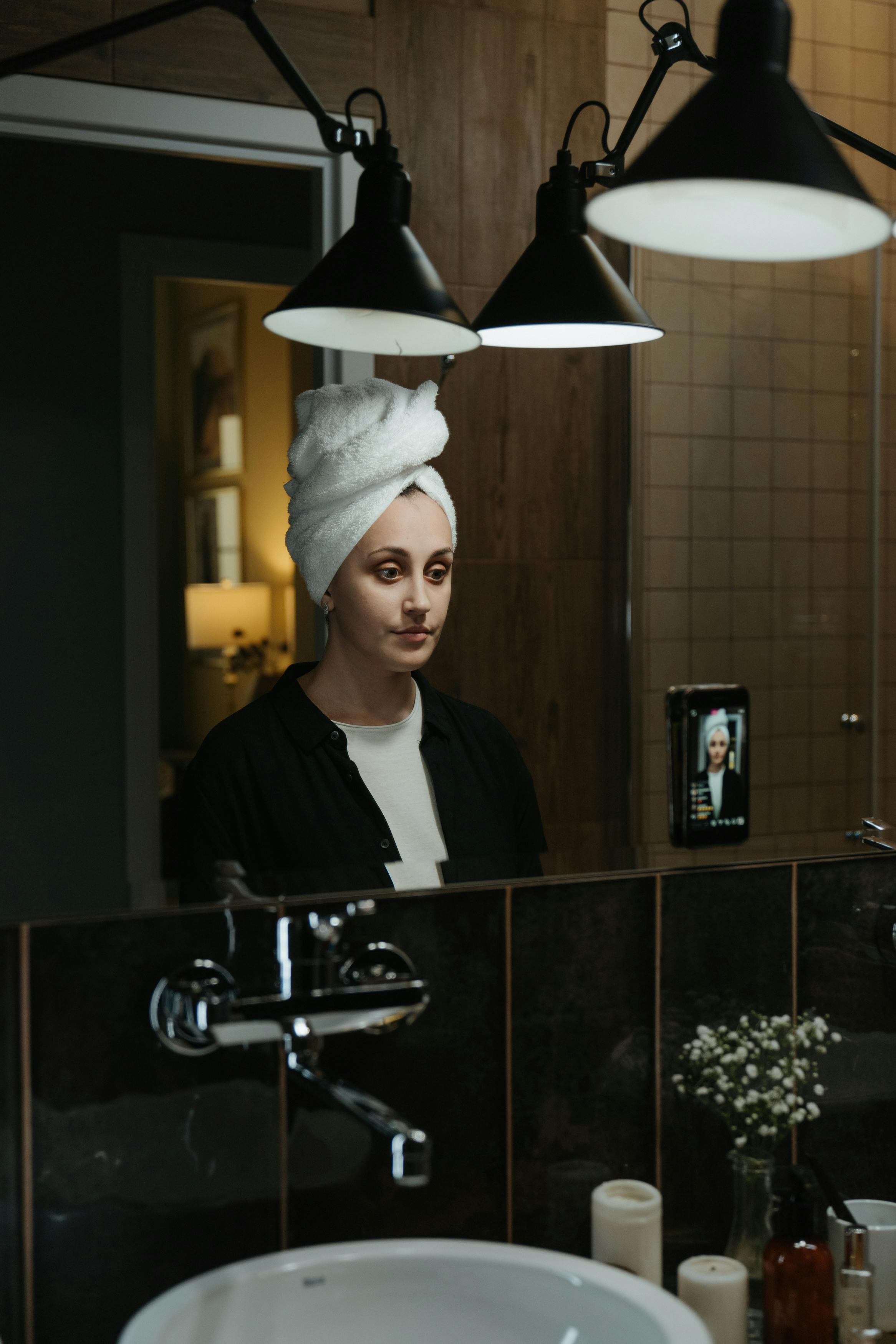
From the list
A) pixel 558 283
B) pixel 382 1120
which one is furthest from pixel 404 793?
pixel 558 283

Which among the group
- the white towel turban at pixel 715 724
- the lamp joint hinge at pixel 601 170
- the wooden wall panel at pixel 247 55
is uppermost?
the wooden wall panel at pixel 247 55

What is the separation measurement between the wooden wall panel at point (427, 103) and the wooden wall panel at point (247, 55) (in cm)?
3

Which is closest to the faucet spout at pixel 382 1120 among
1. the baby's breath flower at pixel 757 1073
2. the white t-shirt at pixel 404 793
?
the white t-shirt at pixel 404 793

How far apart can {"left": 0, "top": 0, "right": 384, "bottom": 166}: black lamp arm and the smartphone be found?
0.69m

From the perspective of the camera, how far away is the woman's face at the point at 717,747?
1.43 m

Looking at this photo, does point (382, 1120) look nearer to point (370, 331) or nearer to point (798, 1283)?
point (798, 1283)

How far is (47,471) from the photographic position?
112 centimetres

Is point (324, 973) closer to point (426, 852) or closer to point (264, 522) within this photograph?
point (426, 852)

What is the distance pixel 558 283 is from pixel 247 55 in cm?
38

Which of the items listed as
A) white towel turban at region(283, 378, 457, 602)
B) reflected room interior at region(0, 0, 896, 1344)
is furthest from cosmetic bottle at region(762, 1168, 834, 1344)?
white towel turban at region(283, 378, 457, 602)

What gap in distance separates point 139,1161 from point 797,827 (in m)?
0.82

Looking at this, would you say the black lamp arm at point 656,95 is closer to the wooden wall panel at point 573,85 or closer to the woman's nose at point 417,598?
the wooden wall panel at point 573,85

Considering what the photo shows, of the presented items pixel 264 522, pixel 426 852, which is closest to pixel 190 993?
pixel 426 852

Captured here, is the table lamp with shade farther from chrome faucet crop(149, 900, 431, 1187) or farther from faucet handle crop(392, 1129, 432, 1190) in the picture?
faucet handle crop(392, 1129, 432, 1190)
